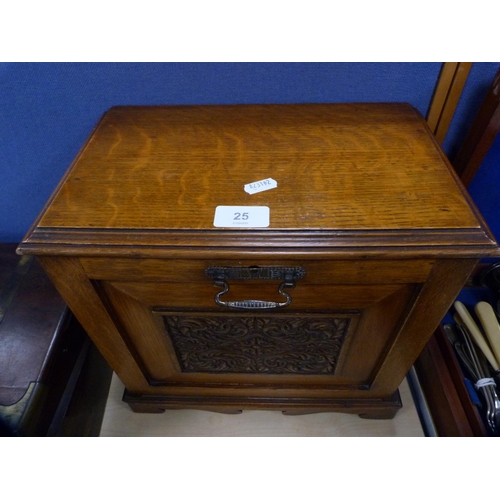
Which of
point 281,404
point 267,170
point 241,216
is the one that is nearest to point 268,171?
point 267,170

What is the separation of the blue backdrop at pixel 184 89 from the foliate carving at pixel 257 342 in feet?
1.50

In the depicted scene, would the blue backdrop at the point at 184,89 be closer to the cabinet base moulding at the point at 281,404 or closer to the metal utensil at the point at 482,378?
the metal utensil at the point at 482,378

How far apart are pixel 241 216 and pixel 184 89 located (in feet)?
1.23

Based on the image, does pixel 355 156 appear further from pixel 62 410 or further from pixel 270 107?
pixel 62 410

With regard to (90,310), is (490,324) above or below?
below

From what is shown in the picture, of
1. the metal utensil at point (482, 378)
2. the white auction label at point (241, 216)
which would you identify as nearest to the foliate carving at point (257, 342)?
the white auction label at point (241, 216)

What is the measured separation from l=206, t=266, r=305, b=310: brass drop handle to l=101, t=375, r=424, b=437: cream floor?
1.84 feet

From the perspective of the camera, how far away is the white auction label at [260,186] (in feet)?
1.80

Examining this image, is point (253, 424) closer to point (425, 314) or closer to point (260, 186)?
point (425, 314)

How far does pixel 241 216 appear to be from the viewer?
0.52m

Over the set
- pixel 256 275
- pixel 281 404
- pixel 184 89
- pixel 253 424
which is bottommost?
pixel 253 424

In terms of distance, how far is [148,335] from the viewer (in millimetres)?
700

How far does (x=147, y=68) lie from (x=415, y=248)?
59cm

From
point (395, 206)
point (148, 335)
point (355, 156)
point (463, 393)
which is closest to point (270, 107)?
point (355, 156)
